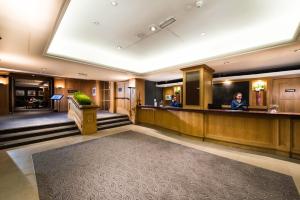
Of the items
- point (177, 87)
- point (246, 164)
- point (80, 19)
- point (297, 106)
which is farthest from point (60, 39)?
point (297, 106)

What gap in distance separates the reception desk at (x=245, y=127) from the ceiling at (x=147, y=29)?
1701mm

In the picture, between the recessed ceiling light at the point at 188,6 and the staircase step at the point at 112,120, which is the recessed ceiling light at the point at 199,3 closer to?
the recessed ceiling light at the point at 188,6

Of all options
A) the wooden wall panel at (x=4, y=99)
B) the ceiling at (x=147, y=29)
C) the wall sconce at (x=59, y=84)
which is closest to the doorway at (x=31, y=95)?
the wall sconce at (x=59, y=84)

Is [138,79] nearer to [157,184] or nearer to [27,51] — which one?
[27,51]

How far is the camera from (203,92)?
4.72 m

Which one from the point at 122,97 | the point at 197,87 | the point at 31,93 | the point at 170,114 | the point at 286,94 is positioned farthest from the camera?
the point at 31,93

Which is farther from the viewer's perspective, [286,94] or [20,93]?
[20,93]

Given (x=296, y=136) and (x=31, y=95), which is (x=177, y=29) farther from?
(x=31, y=95)

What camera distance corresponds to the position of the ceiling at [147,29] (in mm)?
2359

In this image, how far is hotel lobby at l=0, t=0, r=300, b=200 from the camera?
7.04ft

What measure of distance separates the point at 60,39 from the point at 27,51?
0.89 meters

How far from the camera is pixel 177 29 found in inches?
132

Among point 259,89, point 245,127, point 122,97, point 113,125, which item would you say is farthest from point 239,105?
point 122,97

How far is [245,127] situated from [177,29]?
3276 millimetres
